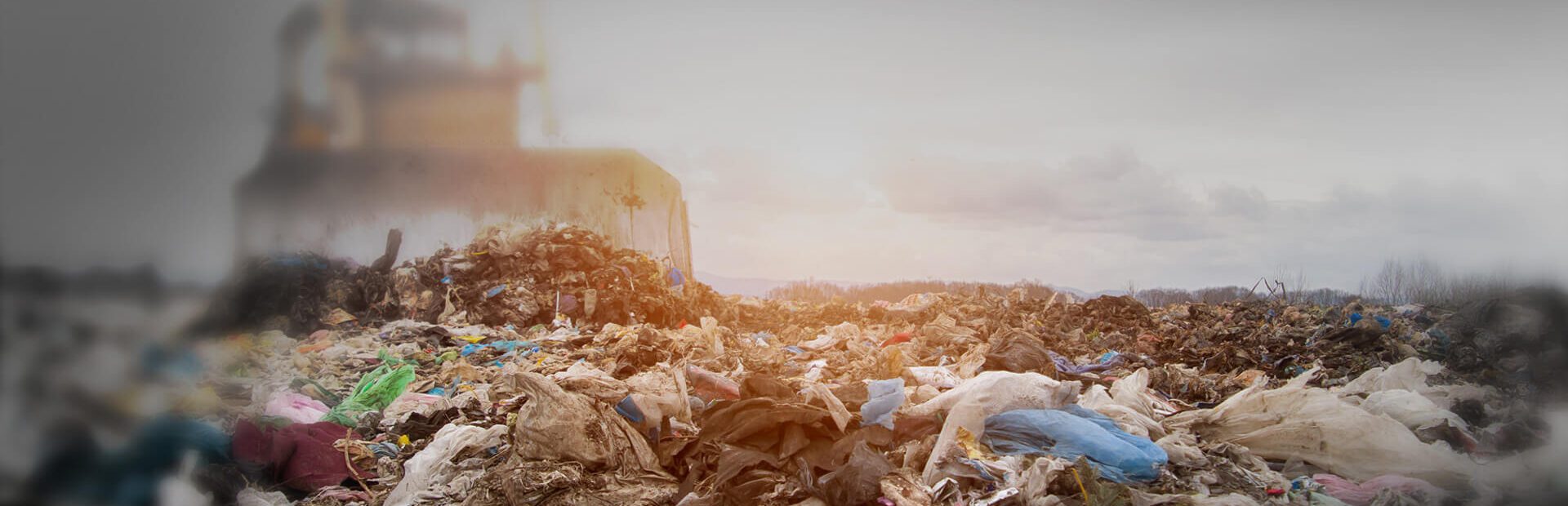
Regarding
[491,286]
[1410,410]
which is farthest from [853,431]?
[491,286]

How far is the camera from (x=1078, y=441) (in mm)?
3279

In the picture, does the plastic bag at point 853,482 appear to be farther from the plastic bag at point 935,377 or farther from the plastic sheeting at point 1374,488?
the plastic sheeting at point 1374,488

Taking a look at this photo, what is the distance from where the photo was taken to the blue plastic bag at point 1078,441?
315 cm

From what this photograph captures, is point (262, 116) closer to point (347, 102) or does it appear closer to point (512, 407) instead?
point (512, 407)

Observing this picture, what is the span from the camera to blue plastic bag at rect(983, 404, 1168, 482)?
315 centimetres

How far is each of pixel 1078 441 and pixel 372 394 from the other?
163 inches

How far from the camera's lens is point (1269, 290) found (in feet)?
29.6

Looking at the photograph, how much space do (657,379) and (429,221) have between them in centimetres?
669

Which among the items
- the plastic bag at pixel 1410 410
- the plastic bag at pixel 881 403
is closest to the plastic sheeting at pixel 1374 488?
the plastic bag at pixel 1410 410

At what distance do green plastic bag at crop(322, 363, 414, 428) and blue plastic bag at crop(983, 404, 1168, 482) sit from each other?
3476 millimetres

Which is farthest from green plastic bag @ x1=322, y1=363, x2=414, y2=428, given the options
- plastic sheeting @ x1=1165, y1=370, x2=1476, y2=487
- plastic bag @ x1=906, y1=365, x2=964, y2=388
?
plastic sheeting @ x1=1165, y1=370, x2=1476, y2=487

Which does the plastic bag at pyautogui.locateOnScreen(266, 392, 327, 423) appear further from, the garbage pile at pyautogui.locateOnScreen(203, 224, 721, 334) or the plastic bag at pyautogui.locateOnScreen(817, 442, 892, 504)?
the plastic bag at pyautogui.locateOnScreen(817, 442, 892, 504)

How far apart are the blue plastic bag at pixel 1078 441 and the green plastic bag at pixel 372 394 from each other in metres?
3.48

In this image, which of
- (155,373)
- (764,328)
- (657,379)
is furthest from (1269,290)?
(155,373)
